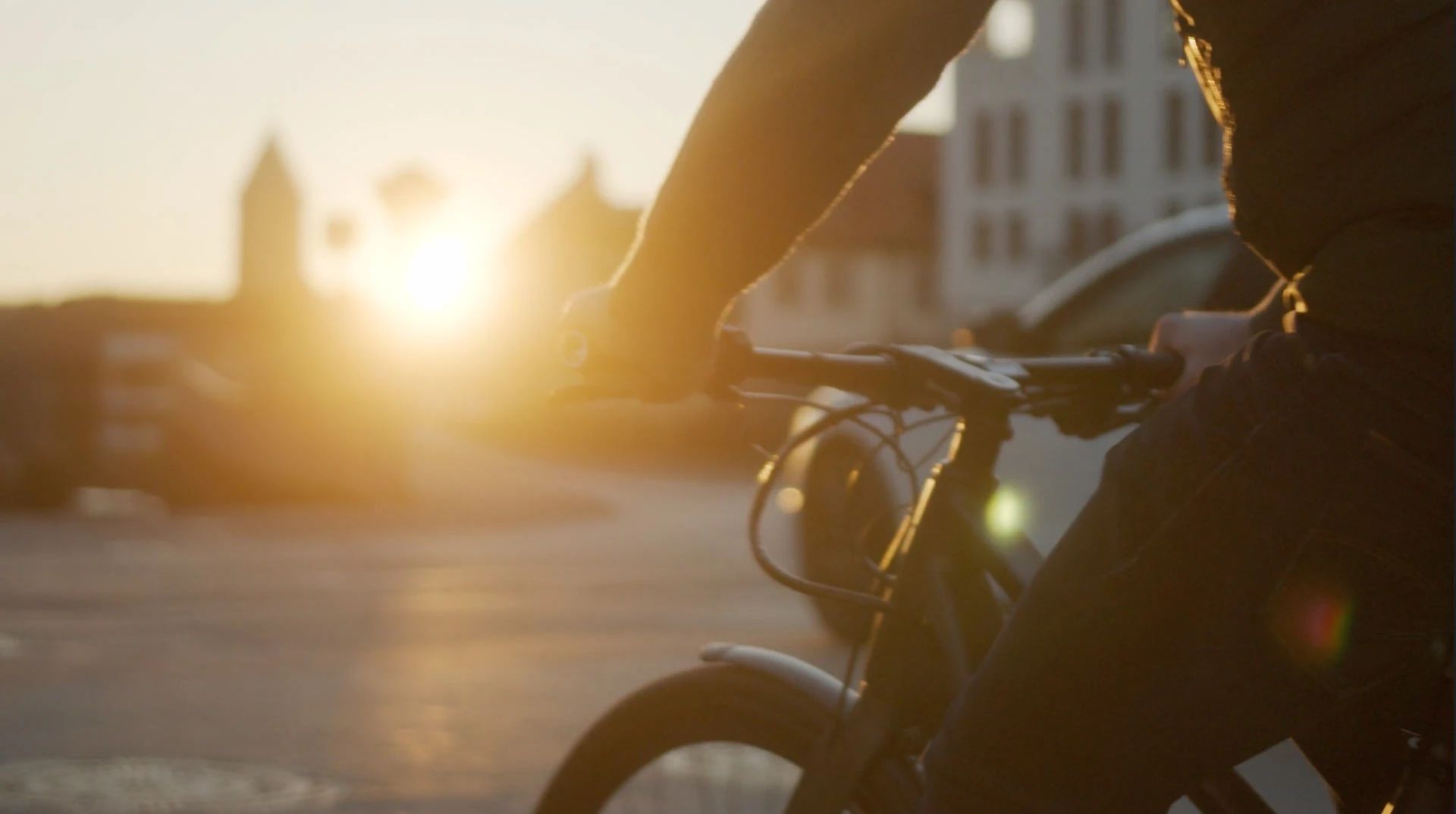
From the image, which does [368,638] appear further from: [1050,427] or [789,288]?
[789,288]

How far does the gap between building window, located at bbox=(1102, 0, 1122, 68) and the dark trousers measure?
75.5 m

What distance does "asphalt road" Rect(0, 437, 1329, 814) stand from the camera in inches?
262

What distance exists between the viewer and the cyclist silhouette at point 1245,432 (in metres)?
1.75

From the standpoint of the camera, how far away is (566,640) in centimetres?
963

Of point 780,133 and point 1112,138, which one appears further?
point 1112,138

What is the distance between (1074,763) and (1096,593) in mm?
158

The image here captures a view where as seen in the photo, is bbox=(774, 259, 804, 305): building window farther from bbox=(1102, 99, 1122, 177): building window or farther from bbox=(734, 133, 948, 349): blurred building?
bbox=(1102, 99, 1122, 177): building window

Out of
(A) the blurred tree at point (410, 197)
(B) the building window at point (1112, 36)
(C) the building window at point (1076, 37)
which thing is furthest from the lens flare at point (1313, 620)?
(C) the building window at point (1076, 37)

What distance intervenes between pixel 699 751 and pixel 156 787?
3.78 metres

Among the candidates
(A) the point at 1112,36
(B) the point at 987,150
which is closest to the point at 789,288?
(B) the point at 987,150

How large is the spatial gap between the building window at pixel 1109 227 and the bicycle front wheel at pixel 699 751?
247 ft

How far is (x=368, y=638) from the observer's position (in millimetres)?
9789

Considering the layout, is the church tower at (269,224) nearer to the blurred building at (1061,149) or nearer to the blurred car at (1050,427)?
the blurred building at (1061,149)

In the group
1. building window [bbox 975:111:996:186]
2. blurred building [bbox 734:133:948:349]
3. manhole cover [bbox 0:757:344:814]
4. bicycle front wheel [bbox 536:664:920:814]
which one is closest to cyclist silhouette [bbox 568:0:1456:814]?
bicycle front wheel [bbox 536:664:920:814]
